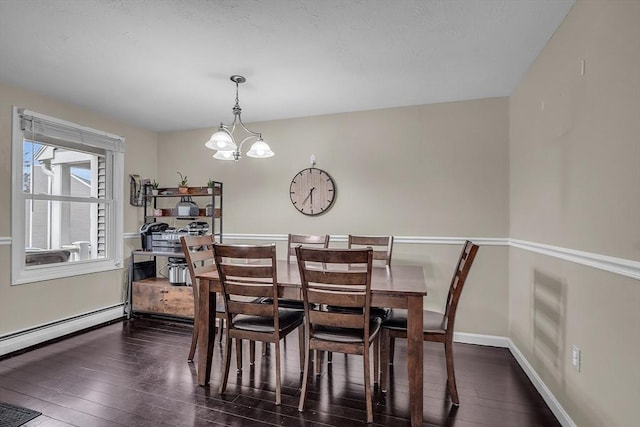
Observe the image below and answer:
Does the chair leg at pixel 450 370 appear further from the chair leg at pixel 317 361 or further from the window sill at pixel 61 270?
the window sill at pixel 61 270

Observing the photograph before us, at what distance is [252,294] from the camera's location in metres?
2.13

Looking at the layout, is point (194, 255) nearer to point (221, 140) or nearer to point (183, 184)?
point (221, 140)

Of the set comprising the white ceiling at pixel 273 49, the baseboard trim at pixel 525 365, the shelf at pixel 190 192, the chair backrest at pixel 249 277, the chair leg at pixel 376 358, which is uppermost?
the white ceiling at pixel 273 49

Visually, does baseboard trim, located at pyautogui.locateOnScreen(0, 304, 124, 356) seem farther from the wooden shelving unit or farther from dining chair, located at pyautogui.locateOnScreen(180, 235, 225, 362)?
dining chair, located at pyautogui.locateOnScreen(180, 235, 225, 362)

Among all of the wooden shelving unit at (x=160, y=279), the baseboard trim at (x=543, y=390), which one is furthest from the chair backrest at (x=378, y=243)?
the wooden shelving unit at (x=160, y=279)

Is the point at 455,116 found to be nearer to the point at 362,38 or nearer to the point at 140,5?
the point at 362,38

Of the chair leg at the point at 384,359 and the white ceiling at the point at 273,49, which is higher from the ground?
Answer: the white ceiling at the point at 273,49

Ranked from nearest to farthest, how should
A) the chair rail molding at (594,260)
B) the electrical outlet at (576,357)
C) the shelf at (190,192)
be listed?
the chair rail molding at (594,260) < the electrical outlet at (576,357) < the shelf at (190,192)

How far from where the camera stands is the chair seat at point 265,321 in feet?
7.21

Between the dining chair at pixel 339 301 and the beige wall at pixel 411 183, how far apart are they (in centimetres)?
162

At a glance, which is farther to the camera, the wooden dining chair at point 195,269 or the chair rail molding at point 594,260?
the wooden dining chair at point 195,269

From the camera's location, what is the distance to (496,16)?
1922 millimetres

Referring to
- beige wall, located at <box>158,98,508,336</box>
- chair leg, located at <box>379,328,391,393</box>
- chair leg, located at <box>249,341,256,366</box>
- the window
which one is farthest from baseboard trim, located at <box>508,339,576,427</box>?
the window

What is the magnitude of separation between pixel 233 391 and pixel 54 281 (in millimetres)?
2351
